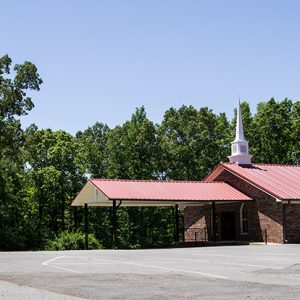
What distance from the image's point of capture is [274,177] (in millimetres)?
37375

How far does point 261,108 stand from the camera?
59.4 meters

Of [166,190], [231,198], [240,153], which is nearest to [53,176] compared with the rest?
[240,153]

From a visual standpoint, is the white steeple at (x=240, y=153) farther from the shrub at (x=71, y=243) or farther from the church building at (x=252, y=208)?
the shrub at (x=71, y=243)

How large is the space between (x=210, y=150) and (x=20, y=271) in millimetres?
43453

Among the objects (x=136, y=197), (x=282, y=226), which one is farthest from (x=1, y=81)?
(x=282, y=226)

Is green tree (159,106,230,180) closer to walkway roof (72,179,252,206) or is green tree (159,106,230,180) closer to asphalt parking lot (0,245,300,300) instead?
walkway roof (72,179,252,206)

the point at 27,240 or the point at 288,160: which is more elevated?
the point at 288,160

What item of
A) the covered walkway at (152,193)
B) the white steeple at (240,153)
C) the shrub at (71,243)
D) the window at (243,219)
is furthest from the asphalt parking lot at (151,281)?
the white steeple at (240,153)

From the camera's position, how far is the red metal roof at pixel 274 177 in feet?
111

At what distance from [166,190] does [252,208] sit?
5455mm

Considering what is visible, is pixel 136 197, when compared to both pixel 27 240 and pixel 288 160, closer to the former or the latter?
pixel 27 240

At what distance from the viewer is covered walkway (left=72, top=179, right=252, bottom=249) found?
31.6m

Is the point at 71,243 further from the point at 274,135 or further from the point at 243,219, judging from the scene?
the point at 274,135

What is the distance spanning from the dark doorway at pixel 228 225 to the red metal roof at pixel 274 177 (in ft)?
9.10
